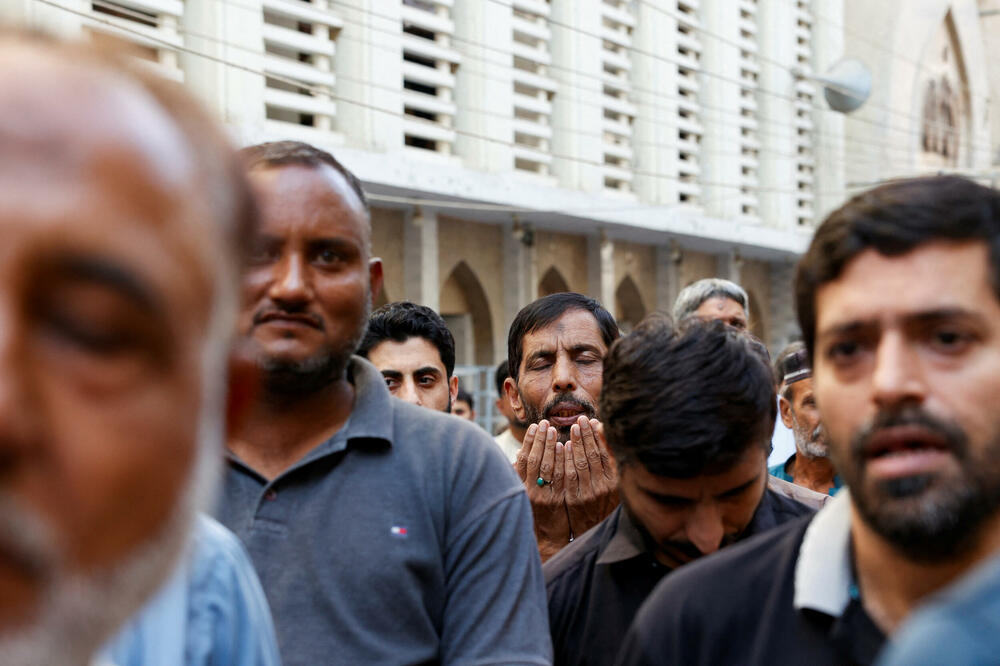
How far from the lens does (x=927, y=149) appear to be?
27.6m

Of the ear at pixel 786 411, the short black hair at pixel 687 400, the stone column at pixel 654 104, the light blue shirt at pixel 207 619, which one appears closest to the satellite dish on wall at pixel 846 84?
the stone column at pixel 654 104

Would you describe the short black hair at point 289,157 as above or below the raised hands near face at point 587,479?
above

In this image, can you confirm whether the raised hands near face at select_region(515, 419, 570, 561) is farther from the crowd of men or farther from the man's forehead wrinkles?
the man's forehead wrinkles

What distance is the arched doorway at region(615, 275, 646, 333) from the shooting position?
62.5 feet

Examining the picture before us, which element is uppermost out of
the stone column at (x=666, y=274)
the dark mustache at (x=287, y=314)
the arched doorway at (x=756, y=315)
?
the stone column at (x=666, y=274)

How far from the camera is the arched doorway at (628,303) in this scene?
19047 millimetres

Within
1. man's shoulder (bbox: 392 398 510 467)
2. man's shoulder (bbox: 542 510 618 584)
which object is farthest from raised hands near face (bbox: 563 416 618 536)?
man's shoulder (bbox: 392 398 510 467)

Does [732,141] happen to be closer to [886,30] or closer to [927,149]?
[886,30]

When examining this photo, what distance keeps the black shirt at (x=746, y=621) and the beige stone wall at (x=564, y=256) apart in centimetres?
1446

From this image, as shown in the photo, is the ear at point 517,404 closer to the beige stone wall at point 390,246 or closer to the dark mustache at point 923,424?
the dark mustache at point 923,424

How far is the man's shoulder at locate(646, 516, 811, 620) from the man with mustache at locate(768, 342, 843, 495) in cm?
248

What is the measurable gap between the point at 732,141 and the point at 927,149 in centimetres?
1051

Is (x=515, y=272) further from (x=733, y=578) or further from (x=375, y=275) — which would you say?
(x=733, y=578)

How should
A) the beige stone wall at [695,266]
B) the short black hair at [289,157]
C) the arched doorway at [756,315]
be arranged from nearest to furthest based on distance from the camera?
the short black hair at [289,157]
the beige stone wall at [695,266]
the arched doorway at [756,315]
